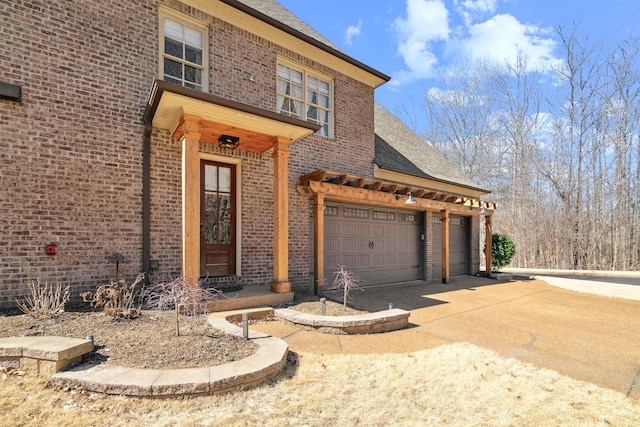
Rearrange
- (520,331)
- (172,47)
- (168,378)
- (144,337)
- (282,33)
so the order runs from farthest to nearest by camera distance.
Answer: (282,33) < (172,47) < (520,331) < (144,337) < (168,378)

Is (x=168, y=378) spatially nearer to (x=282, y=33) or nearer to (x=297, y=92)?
(x=297, y=92)

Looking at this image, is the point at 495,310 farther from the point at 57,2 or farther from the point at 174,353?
the point at 57,2

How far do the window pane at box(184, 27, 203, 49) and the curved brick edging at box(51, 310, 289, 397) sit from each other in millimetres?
5806

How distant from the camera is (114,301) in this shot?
15.8ft

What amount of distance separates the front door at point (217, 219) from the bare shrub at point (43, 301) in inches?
87.3

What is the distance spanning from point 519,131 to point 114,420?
24.8m

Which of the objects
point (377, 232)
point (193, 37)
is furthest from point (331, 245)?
point (193, 37)

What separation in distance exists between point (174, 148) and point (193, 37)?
225 centimetres

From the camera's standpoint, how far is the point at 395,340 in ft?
15.8

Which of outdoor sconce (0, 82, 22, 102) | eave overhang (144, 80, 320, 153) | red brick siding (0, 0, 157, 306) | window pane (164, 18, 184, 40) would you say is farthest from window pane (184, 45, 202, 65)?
outdoor sconce (0, 82, 22, 102)

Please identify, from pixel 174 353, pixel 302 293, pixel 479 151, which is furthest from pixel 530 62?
pixel 174 353

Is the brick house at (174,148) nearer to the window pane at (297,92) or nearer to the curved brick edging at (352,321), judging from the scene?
the window pane at (297,92)

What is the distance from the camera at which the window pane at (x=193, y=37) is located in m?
6.53

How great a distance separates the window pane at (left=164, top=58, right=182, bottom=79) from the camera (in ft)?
20.8
